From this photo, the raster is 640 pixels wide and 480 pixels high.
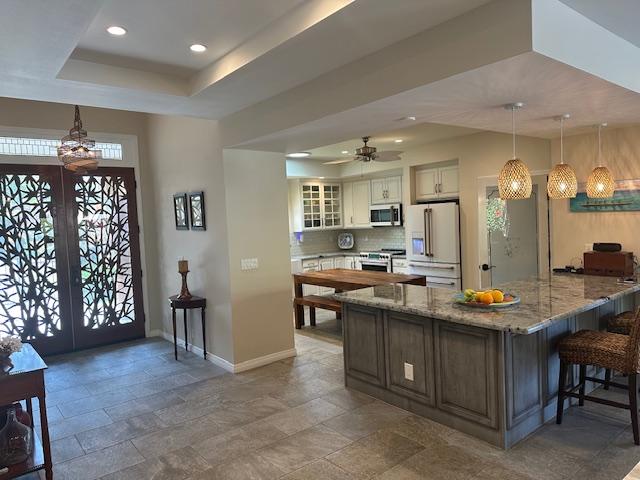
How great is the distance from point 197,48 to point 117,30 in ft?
1.78

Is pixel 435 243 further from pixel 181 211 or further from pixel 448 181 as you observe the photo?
pixel 181 211

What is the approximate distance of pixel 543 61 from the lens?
2365 mm

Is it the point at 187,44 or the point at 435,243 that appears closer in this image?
the point at 187,44

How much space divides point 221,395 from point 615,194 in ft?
14.8

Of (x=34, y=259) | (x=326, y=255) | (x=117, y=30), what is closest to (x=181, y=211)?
(x=34, y=259)

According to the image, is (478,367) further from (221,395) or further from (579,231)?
(579,231)

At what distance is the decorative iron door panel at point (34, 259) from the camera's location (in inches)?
215

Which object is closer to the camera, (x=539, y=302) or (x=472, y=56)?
(x=472, y=56)

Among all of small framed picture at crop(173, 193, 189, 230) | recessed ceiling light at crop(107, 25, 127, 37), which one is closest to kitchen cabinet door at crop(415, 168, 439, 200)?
small framed picture at crop(173, 193, 189, 230)

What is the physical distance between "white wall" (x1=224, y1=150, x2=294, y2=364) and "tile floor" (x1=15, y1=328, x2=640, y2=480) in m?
0.42

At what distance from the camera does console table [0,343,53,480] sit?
264 centimetres

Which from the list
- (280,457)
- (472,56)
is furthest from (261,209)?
(472,56)

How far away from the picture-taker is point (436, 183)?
707 cm

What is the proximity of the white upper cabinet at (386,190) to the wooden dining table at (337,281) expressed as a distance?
6.51 feet
